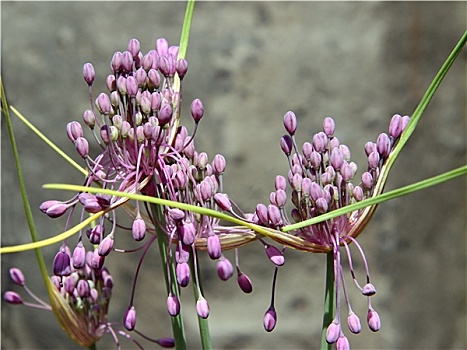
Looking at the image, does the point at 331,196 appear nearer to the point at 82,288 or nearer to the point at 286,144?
the point at 286,144

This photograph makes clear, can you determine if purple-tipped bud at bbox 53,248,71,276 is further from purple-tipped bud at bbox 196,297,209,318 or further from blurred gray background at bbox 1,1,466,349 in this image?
blurred gray background at bbox 1,1,466,349

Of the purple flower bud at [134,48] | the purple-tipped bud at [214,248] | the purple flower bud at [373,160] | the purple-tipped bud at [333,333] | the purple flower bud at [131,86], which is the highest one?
the purple flower bud at [134,48]

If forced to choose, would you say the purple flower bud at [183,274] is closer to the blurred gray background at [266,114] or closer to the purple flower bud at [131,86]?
the purple flower bud at [131,86]

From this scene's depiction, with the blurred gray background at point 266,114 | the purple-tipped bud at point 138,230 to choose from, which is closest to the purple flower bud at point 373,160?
the purple-tipped bud at point 138,230

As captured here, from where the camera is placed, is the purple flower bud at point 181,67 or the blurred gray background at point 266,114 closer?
the purple flower bud at point 181,67

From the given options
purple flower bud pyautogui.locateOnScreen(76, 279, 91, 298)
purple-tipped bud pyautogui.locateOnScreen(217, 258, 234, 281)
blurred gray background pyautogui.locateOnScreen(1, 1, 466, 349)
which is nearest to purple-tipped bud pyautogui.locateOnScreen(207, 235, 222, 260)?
purple-tipped bud pyautogui.locateOnScreen(217, 258, 234, 281)

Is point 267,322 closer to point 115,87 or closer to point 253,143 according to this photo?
point 115,87

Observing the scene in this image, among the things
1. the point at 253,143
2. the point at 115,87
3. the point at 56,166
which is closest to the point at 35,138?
the point at 56,166
